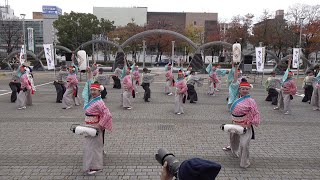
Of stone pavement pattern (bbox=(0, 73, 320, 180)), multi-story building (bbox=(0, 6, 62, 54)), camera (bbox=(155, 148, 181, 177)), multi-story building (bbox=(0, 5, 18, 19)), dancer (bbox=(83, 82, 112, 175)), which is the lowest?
stone pavement pattern (bbox=(0, 73, 320, 180))

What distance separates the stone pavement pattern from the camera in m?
5.54

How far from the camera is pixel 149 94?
1367cm

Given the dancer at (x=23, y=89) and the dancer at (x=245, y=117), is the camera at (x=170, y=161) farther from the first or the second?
the dancer at (x=23, y=89)

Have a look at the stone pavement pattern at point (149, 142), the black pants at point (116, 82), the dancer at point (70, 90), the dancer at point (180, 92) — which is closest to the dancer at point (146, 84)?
the stone pavement pattern at point (149, 142)

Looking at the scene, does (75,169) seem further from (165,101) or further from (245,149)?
(165,101)

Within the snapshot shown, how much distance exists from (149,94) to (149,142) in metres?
6.46

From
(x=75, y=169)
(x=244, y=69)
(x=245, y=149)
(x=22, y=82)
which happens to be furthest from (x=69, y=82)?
(x=244, y=69)

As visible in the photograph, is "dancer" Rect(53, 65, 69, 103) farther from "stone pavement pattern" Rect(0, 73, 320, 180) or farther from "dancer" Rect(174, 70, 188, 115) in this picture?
"dancer" Rect(174, 70, 188, 115)

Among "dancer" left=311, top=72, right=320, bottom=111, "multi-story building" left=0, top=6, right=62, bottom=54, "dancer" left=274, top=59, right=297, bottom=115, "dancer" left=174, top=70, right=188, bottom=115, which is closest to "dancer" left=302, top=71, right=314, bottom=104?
"dancer" left=311, top=72, right=320, bottom=111

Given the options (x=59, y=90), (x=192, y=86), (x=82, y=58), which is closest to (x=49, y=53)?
(x=82, y=58)

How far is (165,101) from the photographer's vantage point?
45.0 ft

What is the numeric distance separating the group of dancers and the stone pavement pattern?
0.38 metres

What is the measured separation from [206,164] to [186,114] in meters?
8.93

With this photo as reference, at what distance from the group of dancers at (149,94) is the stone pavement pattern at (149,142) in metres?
0.38
